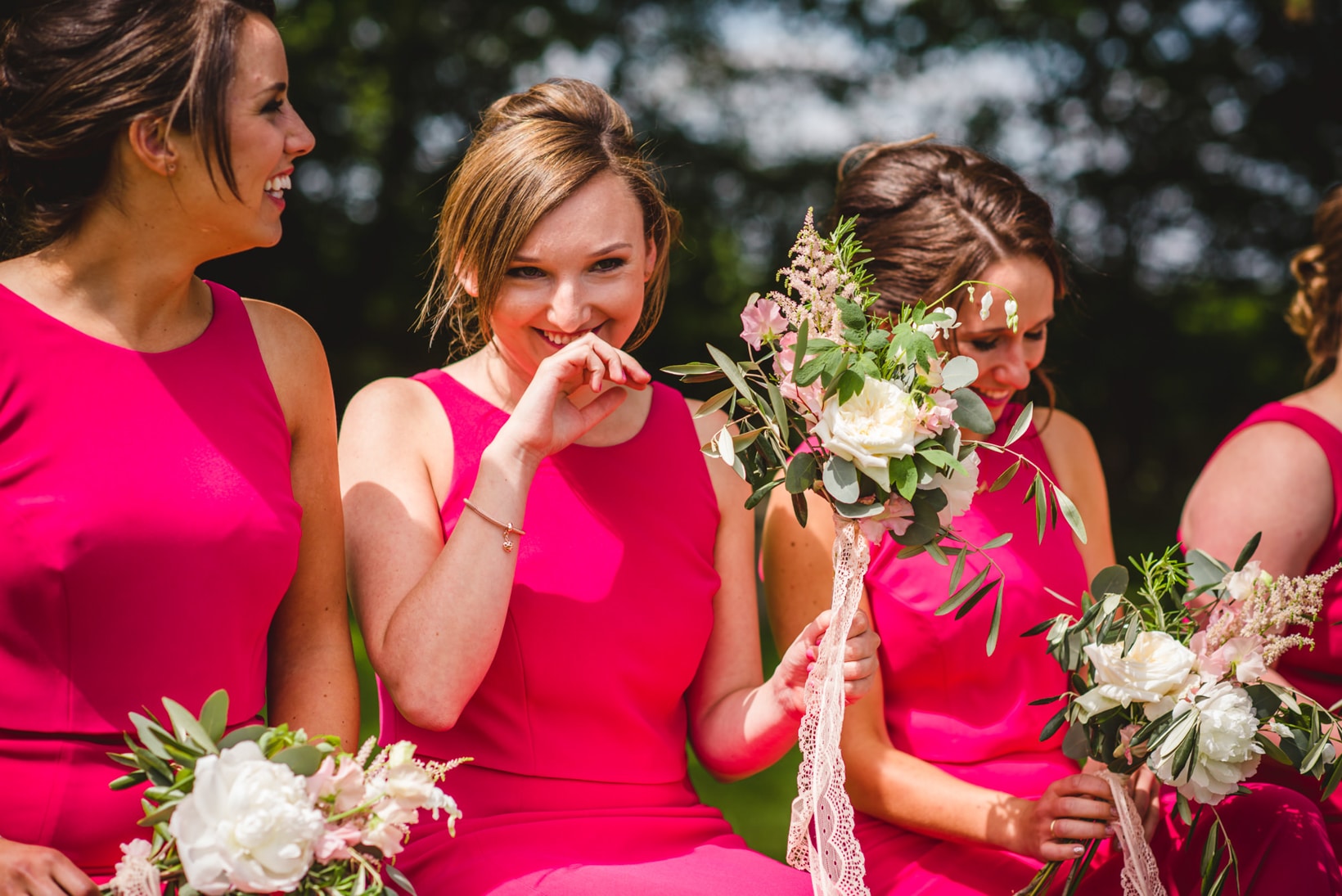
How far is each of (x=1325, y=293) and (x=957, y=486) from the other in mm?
1807

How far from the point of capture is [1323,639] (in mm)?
2986

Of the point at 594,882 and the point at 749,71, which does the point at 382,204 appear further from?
the point at 594,882

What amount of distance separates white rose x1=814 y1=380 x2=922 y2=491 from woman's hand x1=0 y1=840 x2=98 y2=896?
1.38m

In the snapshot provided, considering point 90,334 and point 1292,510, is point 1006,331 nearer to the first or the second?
point 1292,510

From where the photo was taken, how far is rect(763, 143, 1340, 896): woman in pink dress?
2686 mm

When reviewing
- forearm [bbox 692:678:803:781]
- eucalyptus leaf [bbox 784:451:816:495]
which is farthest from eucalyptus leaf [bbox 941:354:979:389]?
forearm [bbox 692:678:803:781]

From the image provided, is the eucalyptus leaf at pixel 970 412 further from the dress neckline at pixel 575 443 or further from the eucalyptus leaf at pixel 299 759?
the eucalyptus leaf at pixel 299 759

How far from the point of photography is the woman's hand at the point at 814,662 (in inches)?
93.4

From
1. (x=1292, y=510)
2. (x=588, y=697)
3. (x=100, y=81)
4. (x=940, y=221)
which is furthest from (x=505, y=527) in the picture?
(x=1292, y=510)

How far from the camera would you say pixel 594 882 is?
2.26 meters

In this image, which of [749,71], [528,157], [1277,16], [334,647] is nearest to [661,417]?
[528,157]

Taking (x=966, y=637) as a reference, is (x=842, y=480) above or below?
above

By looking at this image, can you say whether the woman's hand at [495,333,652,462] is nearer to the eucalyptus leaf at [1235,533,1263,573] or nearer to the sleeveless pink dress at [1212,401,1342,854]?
the eucalyptus leaf at [1235,533,1263,573]

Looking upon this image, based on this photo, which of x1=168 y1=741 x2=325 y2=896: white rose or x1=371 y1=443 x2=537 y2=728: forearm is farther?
x1=371 y1=443 x2=537 y2=728: forearm
